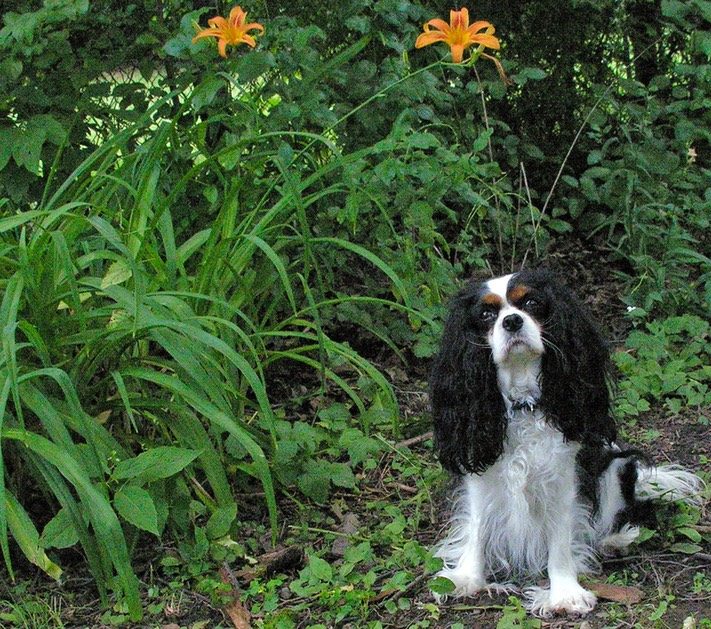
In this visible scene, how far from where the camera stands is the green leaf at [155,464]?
3158mm

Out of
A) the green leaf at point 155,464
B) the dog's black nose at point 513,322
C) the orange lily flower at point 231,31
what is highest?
the orange lily flower at point 231,31

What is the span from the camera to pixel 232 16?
11.8 feet

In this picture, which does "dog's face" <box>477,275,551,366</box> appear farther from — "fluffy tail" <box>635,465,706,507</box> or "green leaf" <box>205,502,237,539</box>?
"green leaf" <box>205,502,237,539</box>

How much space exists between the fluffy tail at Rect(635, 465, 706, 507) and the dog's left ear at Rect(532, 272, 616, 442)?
0.58m

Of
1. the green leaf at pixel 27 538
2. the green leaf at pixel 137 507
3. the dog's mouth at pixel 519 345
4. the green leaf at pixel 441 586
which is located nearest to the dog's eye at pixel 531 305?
the dog's mouth at pixel 519 345

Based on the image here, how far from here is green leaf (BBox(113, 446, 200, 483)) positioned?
3.16 m

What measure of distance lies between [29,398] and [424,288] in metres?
1.81

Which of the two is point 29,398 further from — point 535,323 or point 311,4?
point 311,4

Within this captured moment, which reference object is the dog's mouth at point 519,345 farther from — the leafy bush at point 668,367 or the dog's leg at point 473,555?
the leafy bush at point 668,367

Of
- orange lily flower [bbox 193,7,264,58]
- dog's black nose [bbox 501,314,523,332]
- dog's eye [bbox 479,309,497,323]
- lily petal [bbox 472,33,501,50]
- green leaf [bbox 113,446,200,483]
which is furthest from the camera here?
orange lily flower [bbox 193,7,264,58]

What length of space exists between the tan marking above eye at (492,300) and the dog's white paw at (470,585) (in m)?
0.81

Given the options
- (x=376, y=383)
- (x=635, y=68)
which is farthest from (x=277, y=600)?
(x=635, y=68)

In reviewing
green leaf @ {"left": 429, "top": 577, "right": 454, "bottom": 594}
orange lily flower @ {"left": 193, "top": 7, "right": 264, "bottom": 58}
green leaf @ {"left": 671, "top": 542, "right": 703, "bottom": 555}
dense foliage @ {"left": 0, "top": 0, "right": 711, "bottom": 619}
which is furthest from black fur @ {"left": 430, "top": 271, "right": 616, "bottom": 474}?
orange lily flower @ {"left": 193, "top": 7, "right": 264, "bottom": 58}

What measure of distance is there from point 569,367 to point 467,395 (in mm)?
287
